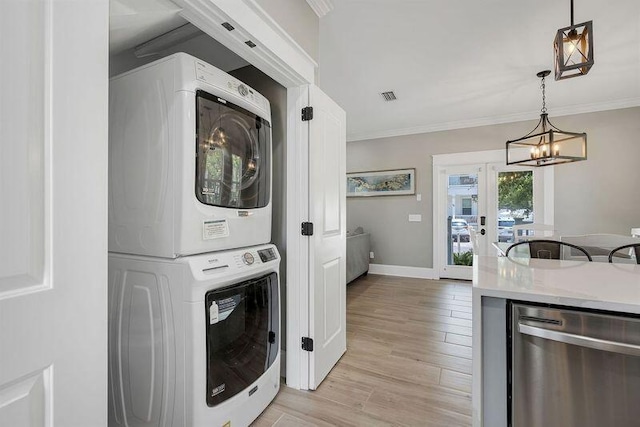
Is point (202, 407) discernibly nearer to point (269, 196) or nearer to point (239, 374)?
point (239, 374)

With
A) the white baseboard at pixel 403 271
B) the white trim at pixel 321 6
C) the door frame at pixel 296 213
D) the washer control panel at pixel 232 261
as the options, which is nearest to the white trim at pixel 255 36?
the door frame at pixel 296 213

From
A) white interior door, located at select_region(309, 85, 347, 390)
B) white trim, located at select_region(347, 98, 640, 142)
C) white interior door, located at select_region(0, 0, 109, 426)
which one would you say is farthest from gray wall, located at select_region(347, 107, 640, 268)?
white interior door, located at select_region(0, 0, 109, 426)

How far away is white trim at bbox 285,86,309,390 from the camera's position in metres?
1.86

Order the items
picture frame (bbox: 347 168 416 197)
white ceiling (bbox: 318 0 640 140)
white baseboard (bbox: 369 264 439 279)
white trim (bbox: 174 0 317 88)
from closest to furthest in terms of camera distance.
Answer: white trim (bbox: 174 0 317 88), white ceiling (bbox: 318 0 640 140), white baseboard (bbox: 369 264 439 279), picture frame (bbox: 347 168 416 197)

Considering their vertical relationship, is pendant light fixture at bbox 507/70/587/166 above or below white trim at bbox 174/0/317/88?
below

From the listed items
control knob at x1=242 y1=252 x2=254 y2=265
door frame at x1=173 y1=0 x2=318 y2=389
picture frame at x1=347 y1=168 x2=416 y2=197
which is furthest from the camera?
picture frame at x1=347 y1=168 x2=416 y2=197

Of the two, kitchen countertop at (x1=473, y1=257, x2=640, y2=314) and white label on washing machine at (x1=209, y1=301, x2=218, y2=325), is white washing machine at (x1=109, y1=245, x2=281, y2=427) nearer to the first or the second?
white label on washing machine at (x1=209, y1=301, x2=218, y2=325)

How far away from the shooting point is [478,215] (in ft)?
15.7

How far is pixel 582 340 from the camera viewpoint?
3.33 ft

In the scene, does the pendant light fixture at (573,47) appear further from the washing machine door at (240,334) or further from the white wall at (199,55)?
the washing machine door at (240,334)

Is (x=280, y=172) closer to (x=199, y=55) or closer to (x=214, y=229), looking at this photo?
(x=214, y=229)

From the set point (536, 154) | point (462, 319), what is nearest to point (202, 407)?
point (462, 319)

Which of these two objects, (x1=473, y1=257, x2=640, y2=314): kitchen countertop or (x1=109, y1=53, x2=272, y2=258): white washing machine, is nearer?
(x1=473, y1=257, x2=640, y2=314): kitchen countertop

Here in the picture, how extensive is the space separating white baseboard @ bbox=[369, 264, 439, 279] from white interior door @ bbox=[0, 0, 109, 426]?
491 centimetres
